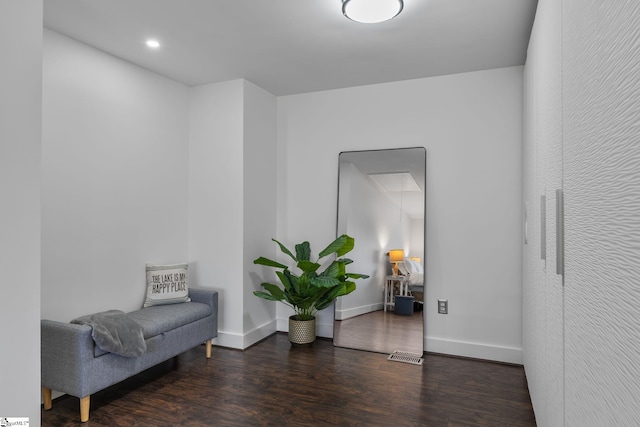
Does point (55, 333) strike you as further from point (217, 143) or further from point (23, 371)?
point (217, 143)

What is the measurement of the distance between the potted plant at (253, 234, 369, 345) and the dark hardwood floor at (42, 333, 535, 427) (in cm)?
32

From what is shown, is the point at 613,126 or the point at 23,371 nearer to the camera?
the point at 613,126

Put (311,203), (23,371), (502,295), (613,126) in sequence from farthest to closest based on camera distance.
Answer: (311,203)
(502,295)
(23,371)
(613,126)

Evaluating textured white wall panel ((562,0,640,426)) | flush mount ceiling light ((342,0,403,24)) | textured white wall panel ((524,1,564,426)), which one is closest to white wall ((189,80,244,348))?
flush mount ceiling light ((342,0,403,24))

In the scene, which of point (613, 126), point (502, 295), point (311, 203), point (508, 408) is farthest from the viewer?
point (311, 203)

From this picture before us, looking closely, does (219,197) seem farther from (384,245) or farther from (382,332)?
(382,332)

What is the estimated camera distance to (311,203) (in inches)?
175

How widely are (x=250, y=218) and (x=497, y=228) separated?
7.55 ft

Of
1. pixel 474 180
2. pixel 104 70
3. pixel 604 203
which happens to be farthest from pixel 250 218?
pixel 604 203

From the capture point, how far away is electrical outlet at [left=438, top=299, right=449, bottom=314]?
3.85m

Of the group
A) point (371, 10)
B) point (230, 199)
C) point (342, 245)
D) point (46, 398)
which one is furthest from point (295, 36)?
point (46, 398)

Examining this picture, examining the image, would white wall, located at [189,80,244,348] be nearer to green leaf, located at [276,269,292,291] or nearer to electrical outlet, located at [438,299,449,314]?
green leaf, located at [276,269,292,291]

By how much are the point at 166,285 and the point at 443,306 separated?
2.53 meters

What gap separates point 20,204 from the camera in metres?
1.96
